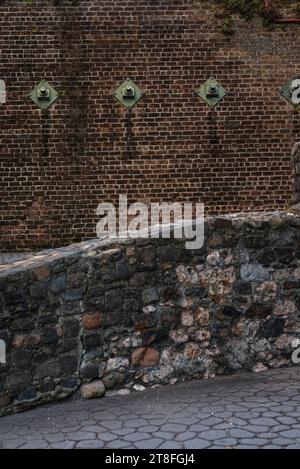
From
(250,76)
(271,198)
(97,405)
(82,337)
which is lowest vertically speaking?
(97,405)

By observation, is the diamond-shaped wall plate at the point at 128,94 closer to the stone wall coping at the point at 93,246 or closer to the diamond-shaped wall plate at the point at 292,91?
the diamond-shaped wall plate at the point at 292,91

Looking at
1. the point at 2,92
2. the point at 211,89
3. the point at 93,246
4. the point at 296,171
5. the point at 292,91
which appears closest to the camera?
the point at 93,246

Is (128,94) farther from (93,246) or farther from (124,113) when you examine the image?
(93,246)

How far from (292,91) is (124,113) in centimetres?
359

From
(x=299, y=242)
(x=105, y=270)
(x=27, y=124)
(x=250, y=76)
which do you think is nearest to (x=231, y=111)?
(x=250, y=76)

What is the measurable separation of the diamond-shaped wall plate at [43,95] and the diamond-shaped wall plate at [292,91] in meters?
4.78

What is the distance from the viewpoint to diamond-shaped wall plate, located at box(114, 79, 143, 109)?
1282cm

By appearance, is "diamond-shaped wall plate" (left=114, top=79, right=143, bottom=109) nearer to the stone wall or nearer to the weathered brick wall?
the weathered brick wall

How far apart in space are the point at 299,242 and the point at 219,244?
29.8 inches

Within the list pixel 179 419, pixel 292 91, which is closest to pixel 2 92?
pixel 292 91

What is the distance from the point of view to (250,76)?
13.0 meters

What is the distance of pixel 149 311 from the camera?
507cm

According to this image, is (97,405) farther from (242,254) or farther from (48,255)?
(242,254)

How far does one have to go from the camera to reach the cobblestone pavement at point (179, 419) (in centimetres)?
378
